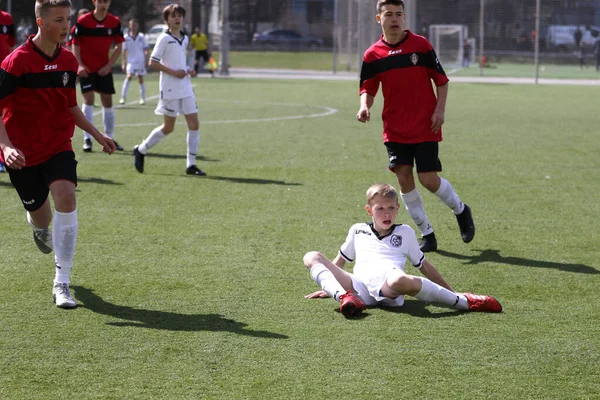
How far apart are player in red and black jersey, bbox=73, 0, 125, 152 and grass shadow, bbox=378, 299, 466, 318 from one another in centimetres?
866

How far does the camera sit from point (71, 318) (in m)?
5.83

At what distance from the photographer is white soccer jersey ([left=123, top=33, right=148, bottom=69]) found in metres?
26.7

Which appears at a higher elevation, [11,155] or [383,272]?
[11,155]

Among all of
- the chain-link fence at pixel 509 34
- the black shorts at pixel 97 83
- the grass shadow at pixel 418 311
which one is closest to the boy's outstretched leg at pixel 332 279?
the grass shadow at pixel 418 311

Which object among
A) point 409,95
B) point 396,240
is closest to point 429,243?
point 409,95

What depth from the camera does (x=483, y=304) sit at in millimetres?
5973

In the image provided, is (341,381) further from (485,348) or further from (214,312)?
(214,312)

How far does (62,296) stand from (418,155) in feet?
10.7

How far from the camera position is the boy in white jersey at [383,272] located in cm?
598

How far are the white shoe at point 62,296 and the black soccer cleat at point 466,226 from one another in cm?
354

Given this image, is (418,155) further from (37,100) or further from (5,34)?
(5,34)

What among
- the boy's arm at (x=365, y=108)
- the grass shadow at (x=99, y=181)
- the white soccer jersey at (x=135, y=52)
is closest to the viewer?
the boy's arm at (x=365, y=108)

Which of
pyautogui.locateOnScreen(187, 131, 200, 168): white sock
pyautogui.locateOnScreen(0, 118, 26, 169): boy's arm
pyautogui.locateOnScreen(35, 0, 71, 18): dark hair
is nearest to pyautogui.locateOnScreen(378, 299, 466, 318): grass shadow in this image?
pyautogui.locateOnScreen(0, 118, 26, 169): boy's arm

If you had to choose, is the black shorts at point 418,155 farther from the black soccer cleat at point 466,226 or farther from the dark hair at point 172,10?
the dark hair at point 172,10
